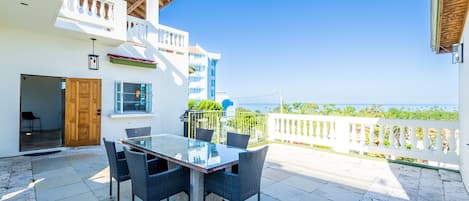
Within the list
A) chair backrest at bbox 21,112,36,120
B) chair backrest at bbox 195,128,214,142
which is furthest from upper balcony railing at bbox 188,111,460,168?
chair backrest at bbox 21,112,36,120

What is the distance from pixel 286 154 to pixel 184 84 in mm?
4822

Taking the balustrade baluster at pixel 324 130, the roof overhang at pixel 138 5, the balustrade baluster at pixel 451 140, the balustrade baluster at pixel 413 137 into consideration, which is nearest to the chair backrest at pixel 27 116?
the roof overhang at pixel 138 5

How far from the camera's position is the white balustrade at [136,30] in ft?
23.5

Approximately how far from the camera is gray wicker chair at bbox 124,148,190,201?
7.22 ft

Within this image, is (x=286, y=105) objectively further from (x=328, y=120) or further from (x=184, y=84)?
(x=184, y=84)

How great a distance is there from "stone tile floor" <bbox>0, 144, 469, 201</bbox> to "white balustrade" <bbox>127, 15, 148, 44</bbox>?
12.4 ft

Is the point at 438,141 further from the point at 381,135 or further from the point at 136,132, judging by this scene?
the point at 136,132

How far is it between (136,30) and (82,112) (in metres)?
2.99

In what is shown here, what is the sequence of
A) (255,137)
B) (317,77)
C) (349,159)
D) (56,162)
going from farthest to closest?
(317,77), (255,137), (349,159), (56,162)

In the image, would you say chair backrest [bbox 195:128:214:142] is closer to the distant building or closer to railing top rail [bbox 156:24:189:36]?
railing top rail [bbox 156:24:189:36]

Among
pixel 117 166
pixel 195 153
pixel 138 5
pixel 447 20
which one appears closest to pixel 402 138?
pixel 447 20

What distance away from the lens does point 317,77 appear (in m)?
22.8

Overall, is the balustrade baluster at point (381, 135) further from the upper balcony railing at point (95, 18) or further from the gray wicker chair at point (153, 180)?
the upper balcony railing at point (95, 18)

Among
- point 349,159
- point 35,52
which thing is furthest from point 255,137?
point 35,52
